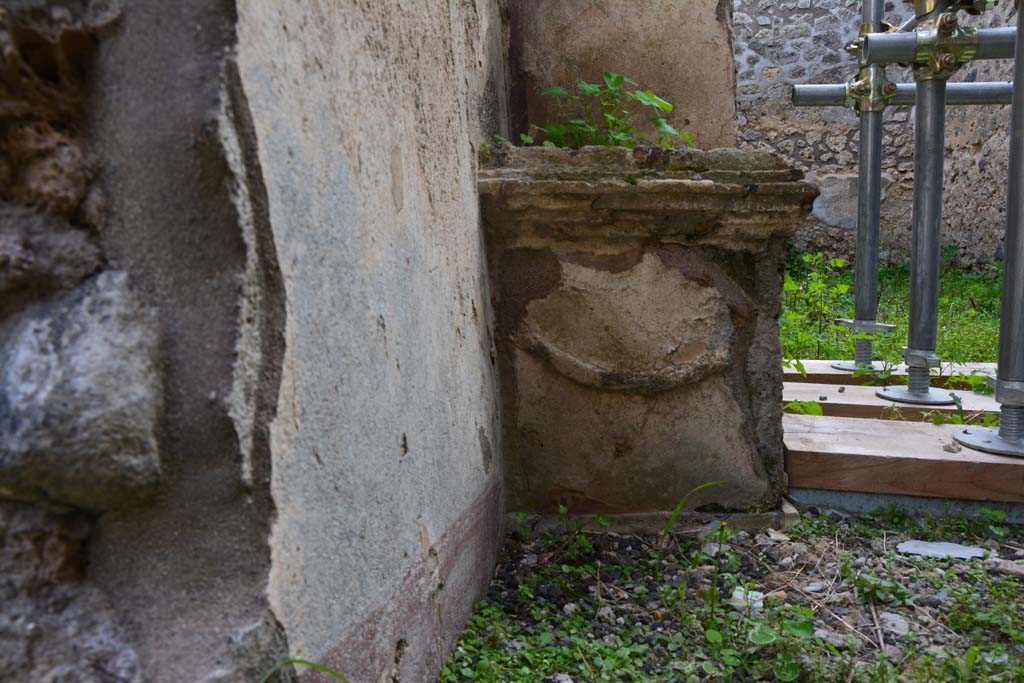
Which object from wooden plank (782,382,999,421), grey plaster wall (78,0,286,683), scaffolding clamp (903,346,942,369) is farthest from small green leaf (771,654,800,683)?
scaffolding clamp (903,346,942,369)

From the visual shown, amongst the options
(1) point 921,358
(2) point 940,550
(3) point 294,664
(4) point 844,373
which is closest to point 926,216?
(1) point 921,358

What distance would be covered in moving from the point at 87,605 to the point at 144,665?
0.26 ft

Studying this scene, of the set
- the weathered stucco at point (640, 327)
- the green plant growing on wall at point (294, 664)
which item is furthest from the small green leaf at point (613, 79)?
the green plant growing on wall at point (294, 664)

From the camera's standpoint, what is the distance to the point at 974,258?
659cm

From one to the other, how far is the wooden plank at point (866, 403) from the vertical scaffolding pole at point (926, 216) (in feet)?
0.54

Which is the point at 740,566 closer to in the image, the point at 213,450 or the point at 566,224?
the point at 566,224

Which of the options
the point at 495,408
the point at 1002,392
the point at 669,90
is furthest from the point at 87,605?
the point at 1002,392

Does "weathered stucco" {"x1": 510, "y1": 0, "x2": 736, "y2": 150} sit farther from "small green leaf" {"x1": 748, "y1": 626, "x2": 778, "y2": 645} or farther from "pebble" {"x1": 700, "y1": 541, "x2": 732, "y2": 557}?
"small green leaf" {"x1": 748, "y1": 626, "x2": 778, "y2": 645}

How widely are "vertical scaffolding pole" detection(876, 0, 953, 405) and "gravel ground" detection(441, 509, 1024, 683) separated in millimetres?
761

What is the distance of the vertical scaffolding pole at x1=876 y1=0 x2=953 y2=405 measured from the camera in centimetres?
260

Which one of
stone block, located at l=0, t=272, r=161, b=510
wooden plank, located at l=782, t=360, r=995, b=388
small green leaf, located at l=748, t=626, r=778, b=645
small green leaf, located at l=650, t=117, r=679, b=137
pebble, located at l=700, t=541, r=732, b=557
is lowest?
pebble, located at l=700, t=541, r=732, b=557

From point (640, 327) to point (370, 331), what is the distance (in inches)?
43.0

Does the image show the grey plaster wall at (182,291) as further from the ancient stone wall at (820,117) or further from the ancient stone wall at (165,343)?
the ancient stone wall at (820,117)

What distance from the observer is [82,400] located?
2.23ft
